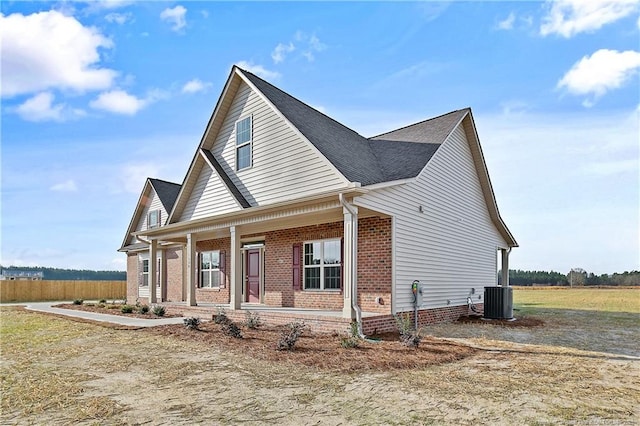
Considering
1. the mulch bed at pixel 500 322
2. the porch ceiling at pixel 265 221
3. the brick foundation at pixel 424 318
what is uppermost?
the porch ceiling at pixel 265 221

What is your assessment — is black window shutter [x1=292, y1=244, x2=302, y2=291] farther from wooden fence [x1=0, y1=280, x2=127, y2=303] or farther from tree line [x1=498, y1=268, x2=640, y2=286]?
tree line [x1=498, y1=268, x2=640, y2=286]

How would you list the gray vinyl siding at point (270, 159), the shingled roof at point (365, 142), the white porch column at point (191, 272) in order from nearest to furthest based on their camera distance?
the gray vinyl siding at point (270, 159), the shingled roof at point (365, 142), the white porch column at point (191, 272)

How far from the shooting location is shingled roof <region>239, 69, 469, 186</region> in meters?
12.5

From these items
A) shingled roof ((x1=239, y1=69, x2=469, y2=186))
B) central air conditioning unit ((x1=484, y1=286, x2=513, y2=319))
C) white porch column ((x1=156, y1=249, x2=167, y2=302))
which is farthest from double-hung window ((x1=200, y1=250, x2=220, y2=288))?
central air conditioning unit ((x1=484, y1=286, x2=513, y2=319))

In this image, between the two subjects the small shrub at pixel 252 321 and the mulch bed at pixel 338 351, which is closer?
the mulch bed at pixel 338 351

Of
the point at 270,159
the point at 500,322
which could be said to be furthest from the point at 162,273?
the point at 500,322

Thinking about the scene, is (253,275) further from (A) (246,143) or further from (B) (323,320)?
(B) (323,320)

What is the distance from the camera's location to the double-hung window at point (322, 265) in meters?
13.6

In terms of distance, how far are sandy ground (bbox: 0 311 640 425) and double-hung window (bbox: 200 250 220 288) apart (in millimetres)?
9170

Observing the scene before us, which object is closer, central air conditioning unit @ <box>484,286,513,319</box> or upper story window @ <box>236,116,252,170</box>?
central air conditioning unit @ <box>484,286,513,319</box>

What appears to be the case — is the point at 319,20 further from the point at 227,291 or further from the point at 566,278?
the point at 566,278

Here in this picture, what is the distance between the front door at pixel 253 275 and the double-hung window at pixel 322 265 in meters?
2.80

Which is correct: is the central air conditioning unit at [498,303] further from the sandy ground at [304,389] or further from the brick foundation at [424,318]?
the sandy ground at [304,389]

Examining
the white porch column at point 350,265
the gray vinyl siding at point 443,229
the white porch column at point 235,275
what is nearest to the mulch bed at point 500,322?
the gray vinyl siding at point 443,229
